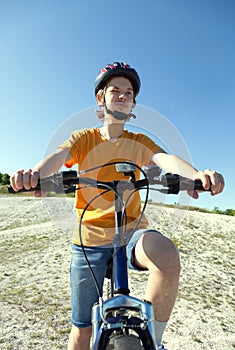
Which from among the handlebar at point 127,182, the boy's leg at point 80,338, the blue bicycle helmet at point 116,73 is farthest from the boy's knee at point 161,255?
the blue bicycle helmet at point 116,73

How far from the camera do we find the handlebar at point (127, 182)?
5.21ft

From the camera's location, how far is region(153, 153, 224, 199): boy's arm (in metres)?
1.62

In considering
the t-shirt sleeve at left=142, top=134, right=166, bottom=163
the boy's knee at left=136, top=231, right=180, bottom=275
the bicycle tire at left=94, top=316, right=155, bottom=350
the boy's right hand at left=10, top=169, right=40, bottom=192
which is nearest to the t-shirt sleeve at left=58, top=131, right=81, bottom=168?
the t-shirt sleeve at left=142, top=134, right=166, bottom=163

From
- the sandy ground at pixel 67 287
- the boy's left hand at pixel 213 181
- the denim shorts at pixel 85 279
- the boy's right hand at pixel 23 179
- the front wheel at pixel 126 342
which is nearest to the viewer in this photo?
the front wheel at pixel 126 342

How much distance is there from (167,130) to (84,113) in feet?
1.45

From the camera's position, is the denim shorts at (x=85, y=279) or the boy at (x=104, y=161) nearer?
the boy at (x=104, y=161)

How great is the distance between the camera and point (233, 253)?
8547mm

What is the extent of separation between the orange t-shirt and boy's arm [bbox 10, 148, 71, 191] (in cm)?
22

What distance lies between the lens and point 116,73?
7.93ft

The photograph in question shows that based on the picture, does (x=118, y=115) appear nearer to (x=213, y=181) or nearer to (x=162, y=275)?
(x=213, y=181)

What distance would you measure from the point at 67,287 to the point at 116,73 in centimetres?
416

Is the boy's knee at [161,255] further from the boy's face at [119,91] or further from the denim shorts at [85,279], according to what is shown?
the boy's face at [119,91]

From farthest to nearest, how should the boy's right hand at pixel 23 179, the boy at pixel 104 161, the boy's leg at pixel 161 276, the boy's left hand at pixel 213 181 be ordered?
the boy at pixel 104 161, the boy's leg at pixel 161 276, the boy's left hand at pixel 213 181, the boy's right hand at pixel 23 179

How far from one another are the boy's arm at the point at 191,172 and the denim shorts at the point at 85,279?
741mm
